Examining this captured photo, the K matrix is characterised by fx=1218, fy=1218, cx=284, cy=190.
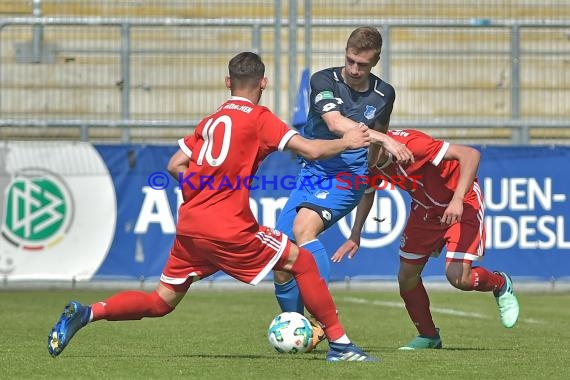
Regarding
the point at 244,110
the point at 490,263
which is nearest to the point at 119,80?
the point at 490,263

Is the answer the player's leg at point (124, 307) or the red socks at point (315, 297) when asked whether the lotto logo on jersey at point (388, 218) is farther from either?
the red socks at point (315, 297)

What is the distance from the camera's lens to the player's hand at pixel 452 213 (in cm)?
811

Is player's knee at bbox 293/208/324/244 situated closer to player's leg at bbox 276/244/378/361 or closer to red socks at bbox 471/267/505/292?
player's leg at bbox 276/244/378/361

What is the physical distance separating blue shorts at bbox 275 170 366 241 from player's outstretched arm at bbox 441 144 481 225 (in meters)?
0.68

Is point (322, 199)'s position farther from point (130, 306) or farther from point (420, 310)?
point (130, 306)

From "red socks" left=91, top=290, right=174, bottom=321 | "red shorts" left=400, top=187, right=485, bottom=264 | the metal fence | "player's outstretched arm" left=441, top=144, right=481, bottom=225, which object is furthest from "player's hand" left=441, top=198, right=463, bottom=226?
the metal fence

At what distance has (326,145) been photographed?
703cm

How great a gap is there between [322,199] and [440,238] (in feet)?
3.25

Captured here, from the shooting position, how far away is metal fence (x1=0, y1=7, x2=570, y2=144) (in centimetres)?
1575

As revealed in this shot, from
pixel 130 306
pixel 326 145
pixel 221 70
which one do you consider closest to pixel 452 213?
pixel 326 145

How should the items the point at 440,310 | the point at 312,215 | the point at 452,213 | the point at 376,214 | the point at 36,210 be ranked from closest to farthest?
the point at 452,213, the point at 312,215, the point at 440,310, the point at 36,210, the point at 376,214

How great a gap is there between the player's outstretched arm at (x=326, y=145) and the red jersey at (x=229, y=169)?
8 cm

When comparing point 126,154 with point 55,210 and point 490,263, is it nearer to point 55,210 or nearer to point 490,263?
point 55,210

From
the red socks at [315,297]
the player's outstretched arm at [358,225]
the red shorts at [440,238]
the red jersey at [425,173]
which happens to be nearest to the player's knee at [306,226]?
Answer: the player's outstretched arm at [358,225]
